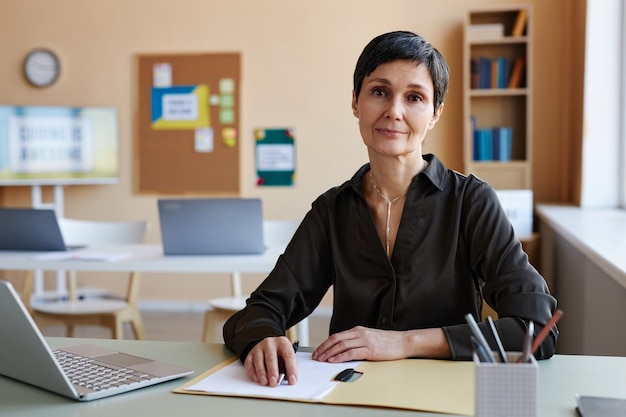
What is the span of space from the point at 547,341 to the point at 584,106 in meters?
3.46

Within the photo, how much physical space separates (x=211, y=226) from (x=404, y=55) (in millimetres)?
1665

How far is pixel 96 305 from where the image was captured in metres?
3.83

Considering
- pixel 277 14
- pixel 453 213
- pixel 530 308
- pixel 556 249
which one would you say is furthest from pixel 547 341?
pixel 277 14

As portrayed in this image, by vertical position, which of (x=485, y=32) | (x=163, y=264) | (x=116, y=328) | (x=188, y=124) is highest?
(x=485, y=32)

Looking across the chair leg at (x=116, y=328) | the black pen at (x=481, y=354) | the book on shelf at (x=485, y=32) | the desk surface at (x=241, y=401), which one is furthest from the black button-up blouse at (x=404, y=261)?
the book on shelf at (x=485, y=32)

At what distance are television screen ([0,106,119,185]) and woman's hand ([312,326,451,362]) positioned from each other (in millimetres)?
4715

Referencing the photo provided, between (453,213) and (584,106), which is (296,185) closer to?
(584,106)

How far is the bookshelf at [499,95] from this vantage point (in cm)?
515

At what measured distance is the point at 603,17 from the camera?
178 inches

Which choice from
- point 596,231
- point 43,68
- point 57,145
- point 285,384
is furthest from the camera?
point 43,68

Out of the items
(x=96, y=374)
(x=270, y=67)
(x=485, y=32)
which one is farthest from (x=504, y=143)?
(x=96, y=374)

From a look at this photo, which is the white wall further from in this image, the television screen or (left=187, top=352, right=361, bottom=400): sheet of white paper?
(left=187, top=352, right=361, bottom=400): sheet of white paper

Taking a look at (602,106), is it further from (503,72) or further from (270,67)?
(270,67)

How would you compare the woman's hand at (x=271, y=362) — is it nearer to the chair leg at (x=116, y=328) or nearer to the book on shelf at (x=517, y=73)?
the chair leg at (x=116, y=328)
